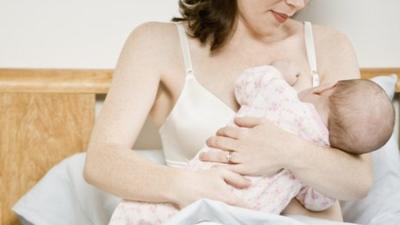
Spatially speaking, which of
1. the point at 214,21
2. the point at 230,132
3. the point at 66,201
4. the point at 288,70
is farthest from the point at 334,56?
the point at 66,201

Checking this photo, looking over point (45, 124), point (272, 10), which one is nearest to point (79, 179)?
point (45, 124)

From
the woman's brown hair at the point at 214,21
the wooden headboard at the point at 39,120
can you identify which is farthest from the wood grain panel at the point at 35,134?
the woman's brown hair at the point at 214,21

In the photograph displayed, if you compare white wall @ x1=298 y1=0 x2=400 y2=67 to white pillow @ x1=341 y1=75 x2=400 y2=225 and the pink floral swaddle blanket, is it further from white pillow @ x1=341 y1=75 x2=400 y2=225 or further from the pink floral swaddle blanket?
the pink floral swaddle blanket

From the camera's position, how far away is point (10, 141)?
2.00 m

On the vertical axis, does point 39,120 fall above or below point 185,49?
below

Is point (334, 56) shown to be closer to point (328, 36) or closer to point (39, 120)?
point (328, 36)

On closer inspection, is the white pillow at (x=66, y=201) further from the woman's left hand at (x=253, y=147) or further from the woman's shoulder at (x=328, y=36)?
the woman's shoulder at (x=328, y=36)

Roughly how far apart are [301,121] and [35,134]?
908mm

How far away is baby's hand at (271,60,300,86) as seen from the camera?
1564mm

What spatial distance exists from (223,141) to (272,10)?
38 cm

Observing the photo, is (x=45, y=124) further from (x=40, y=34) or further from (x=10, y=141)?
(x=40, y=34)

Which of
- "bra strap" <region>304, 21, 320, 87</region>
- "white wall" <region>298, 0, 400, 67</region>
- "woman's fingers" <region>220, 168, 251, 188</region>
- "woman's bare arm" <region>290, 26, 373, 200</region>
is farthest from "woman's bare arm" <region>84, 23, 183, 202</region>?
"white wall" <region>298, 0, 400, 67</region>

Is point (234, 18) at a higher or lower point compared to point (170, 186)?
higher

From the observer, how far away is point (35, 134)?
2.01m
